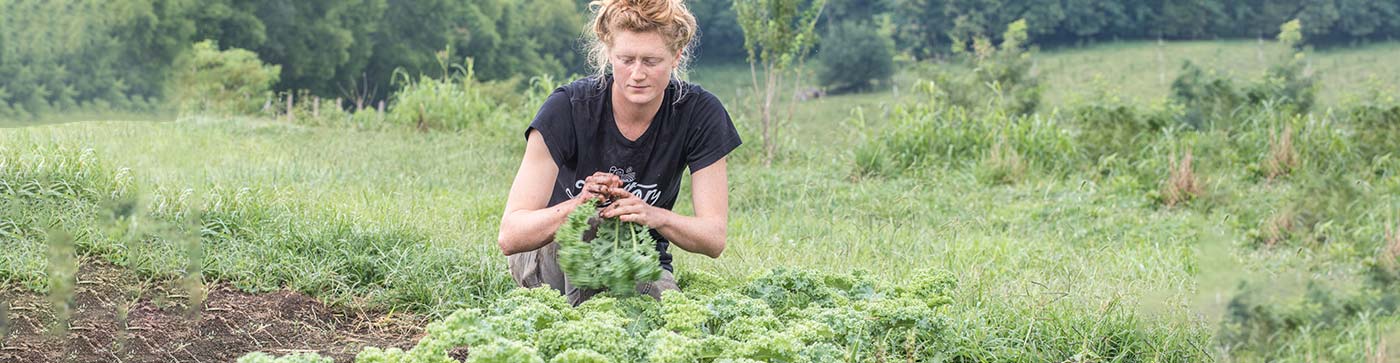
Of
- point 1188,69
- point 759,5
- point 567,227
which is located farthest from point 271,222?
point 1188,69

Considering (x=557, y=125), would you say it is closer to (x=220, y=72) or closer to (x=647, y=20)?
(x=647, y=20)

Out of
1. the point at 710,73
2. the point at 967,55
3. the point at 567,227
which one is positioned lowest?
the point at 710,73

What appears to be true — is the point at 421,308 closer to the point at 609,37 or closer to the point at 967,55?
the point at 609,37

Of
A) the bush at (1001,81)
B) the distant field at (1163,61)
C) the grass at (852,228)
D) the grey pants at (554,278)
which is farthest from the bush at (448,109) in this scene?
the distant field at (1163,61)

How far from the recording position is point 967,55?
2092cm

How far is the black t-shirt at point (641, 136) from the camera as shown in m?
3.40

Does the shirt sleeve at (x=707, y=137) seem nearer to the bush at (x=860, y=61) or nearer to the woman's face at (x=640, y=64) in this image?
the woman's face at (x=640, y=64)

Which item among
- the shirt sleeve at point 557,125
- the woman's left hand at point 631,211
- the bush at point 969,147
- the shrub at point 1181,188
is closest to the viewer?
the woman's left hand at point 631,211

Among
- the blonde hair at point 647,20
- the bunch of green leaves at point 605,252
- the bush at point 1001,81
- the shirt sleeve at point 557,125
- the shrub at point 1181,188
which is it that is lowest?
the bush at point 1001,81

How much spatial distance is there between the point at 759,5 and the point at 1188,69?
6.46 m

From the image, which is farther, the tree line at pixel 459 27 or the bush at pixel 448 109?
the tree line at pixel 459 27

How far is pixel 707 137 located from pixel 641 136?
0.65 ft

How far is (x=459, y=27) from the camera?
42.3 meters

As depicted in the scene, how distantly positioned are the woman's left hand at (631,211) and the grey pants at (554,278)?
0.44 m
